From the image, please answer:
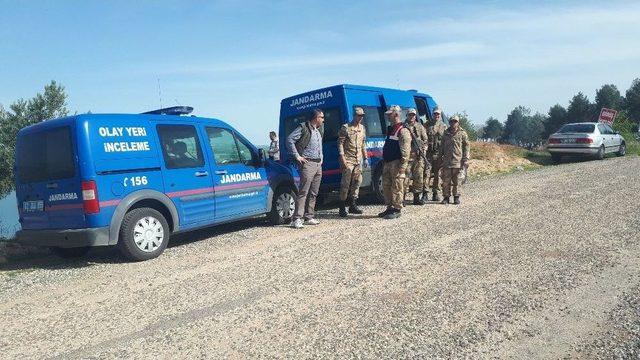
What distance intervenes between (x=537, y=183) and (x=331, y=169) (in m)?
5.70

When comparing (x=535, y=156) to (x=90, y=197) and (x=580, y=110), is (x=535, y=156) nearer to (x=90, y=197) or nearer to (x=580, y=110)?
(x=90, y=197)

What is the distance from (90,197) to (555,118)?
97300 millimetres

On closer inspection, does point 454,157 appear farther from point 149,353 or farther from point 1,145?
point 1,145

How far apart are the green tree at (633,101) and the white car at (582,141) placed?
6340 cm

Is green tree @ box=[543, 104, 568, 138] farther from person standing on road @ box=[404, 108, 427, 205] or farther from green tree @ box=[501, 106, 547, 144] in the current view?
person standing on road @ box=[404, 108, 427, 205]

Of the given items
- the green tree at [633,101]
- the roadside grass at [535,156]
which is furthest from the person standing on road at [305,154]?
the green tree at [633,101]

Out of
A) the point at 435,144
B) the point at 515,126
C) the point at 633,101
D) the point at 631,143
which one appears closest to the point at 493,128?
the point at 515,126

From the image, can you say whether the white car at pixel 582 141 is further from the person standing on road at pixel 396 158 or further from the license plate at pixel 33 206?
the license plate at pixel 33 206

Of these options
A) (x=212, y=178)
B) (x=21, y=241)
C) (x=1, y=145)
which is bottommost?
(x=21, y=241)

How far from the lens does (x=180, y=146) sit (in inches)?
272

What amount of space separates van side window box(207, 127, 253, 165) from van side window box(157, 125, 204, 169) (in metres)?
0.32

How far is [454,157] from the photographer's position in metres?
9.66

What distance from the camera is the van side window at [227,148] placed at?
7449 mm

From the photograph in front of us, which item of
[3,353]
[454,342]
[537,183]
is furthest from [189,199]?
[537,183]
